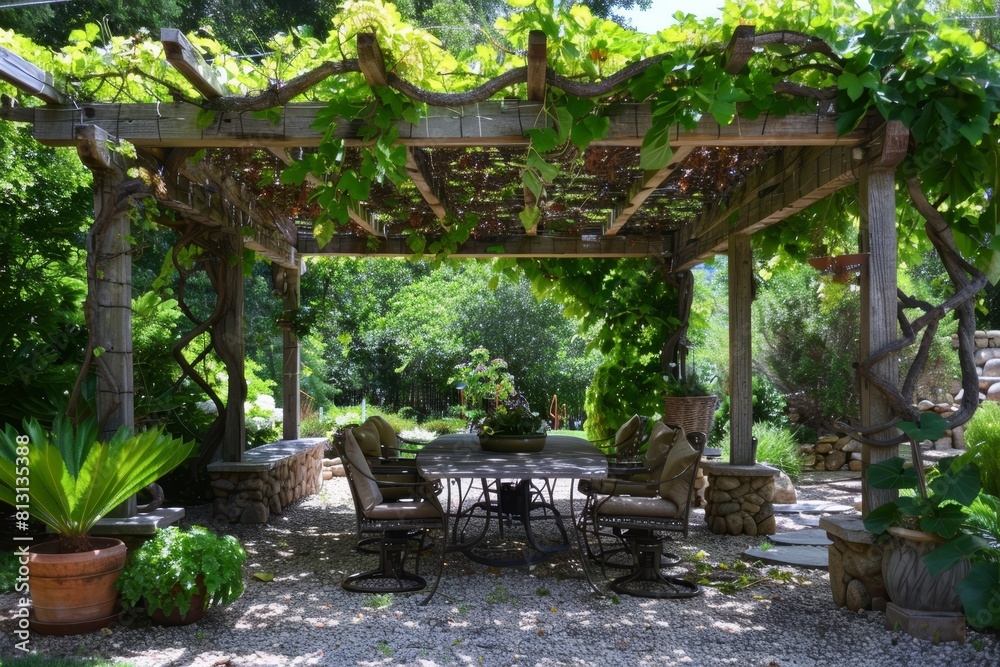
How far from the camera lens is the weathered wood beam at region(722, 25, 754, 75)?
11.9ft

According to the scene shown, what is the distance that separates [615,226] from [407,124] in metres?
3.34

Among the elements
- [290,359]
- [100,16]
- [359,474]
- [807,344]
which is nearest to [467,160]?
[359,474]

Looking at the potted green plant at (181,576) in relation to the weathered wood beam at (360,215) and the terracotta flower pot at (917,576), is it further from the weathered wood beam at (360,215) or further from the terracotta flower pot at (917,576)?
the terracotta flower pot at (917,576)

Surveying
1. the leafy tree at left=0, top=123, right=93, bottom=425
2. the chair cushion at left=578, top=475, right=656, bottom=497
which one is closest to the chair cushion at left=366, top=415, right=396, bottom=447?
the chair cushion at left=578, top=475, right=656, bottom=497

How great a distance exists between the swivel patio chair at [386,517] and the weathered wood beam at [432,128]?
5.32 feet

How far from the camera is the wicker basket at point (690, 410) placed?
25.9ft

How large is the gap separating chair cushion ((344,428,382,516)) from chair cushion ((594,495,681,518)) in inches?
49.5

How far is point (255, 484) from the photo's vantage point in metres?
6.63

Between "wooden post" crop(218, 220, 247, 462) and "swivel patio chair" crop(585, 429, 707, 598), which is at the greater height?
"wooden post" crop(218, 220, 247, 462)

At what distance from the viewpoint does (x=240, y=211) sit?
691 centimetres

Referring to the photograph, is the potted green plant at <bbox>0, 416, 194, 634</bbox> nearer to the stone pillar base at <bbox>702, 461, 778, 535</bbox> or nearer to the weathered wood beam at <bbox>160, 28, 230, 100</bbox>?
the weathered wood beam at <bbox>160, 28, 230, 100</bbox>

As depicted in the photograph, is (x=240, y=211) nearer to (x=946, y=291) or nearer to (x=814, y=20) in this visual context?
(x=814, y=20)

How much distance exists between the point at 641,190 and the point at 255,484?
375 centimetres

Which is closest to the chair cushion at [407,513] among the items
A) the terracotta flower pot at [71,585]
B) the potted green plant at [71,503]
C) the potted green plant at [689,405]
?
the potted green plant at [71,503]
